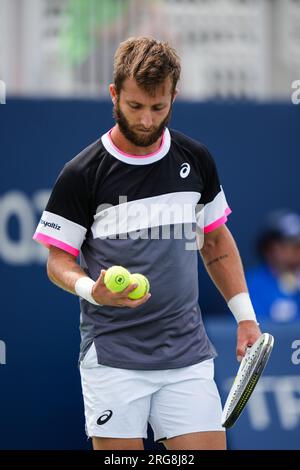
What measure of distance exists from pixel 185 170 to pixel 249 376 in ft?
2.78

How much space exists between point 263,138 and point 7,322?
197cm

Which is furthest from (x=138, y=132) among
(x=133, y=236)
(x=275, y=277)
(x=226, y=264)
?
(x=275, y=277)

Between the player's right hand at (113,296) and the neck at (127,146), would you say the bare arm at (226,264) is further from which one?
the player's right hand at (113,296)

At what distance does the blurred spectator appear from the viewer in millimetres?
6297

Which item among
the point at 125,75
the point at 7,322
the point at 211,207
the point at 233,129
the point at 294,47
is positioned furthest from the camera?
the point at 294,47

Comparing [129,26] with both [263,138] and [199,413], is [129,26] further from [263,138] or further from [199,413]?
[199,413]

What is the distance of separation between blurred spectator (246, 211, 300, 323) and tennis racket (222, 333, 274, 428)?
225 centimetres

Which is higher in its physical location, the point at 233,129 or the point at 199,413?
the point at 233,129

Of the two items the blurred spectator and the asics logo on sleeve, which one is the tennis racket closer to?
the asics logo on sleeve

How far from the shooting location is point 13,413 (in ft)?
19.3

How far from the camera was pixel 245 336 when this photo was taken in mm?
4125

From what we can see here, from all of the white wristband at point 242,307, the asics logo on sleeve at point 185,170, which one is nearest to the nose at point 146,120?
the asics logo on sleeve at point 185,170

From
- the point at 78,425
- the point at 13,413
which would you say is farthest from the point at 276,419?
the point at 13,413

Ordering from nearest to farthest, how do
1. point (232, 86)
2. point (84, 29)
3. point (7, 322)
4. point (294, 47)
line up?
point (7, 322), point (84, 29), point (232, 86), point (294, 47)
